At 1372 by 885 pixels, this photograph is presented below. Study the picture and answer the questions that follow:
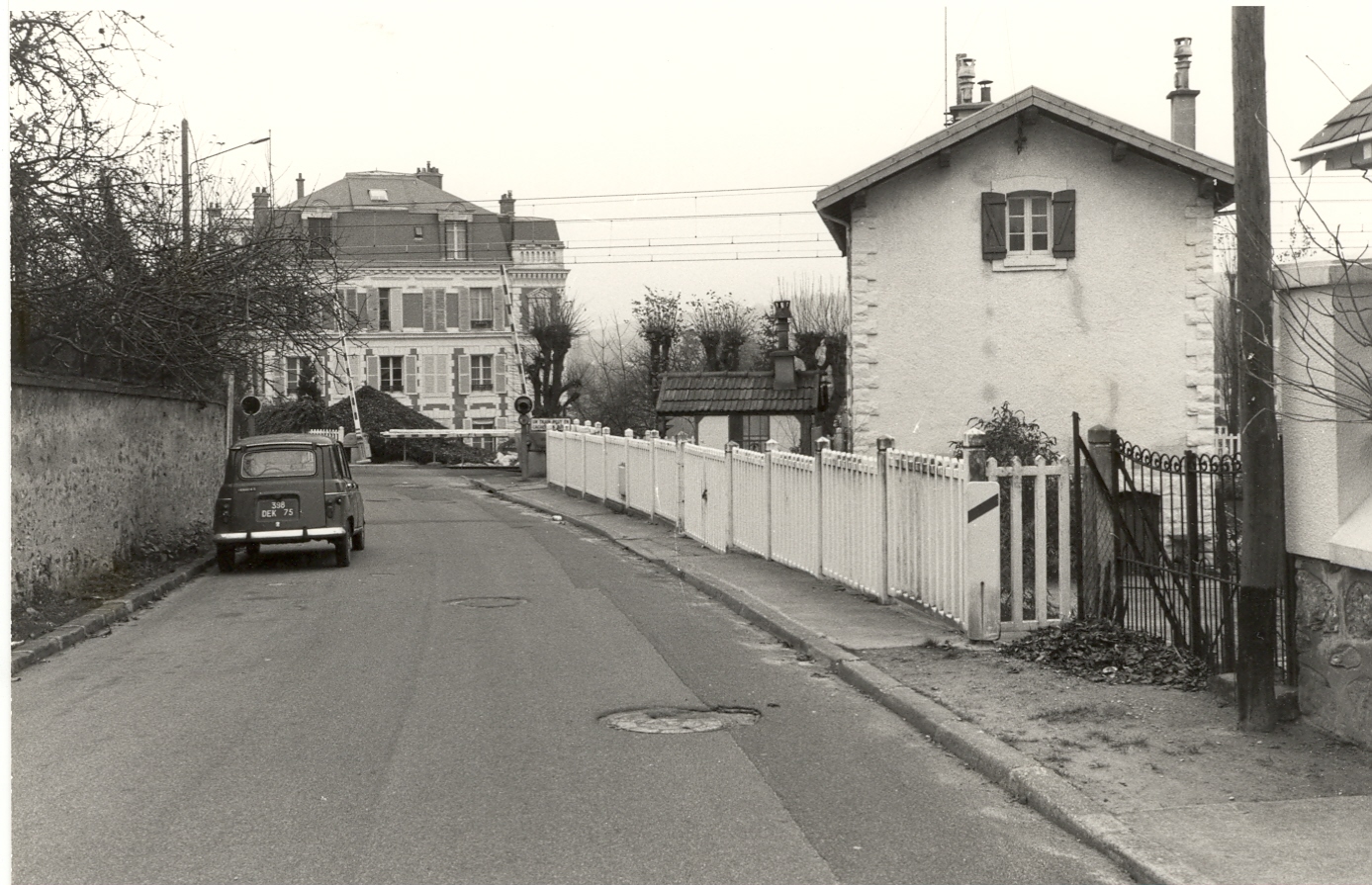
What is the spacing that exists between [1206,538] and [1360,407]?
2.54 metres

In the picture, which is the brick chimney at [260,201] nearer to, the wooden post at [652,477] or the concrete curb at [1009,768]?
the wooden post at [652,477]

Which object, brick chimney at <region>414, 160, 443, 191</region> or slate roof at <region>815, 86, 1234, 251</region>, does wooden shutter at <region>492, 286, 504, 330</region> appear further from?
slate roof at <region>815, 86, 1234, 251</region>

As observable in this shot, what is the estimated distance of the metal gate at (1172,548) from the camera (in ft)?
26.3

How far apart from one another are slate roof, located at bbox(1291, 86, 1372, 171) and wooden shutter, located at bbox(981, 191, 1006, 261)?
15333mm

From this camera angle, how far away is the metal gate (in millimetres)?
8016

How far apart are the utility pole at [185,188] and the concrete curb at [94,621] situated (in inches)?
155

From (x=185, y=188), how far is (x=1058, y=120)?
13.2 m

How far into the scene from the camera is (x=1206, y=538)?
8922mm

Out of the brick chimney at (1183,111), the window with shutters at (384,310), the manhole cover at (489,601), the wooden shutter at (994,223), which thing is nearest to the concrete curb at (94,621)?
the manhole cover at (489,601)

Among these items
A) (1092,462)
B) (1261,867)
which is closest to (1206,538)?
(1092,462)

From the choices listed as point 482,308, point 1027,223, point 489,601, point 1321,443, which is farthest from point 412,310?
point 1321,443

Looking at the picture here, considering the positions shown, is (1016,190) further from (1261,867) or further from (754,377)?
(1261,867)

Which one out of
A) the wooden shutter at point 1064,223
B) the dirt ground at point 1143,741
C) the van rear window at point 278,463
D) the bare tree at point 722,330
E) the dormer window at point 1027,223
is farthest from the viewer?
the bare tree at point 722,330

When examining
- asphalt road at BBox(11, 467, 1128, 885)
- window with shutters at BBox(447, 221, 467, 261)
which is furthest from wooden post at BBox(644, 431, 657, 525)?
window with shutters at BBox(447, 221, 467, 261)
